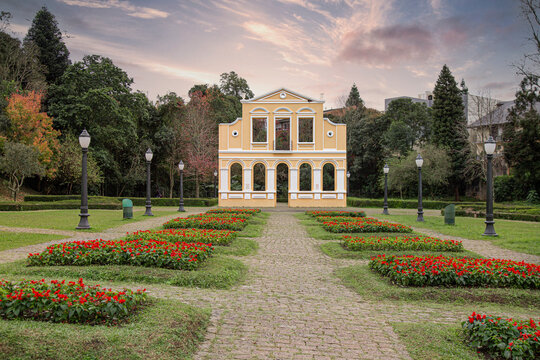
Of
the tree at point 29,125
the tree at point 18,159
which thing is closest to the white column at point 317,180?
the tree at point 18,159

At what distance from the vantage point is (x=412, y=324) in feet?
16.6

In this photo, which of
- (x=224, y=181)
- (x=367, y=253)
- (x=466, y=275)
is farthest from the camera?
(x=224, y=181)

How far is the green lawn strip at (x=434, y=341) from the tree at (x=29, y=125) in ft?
111

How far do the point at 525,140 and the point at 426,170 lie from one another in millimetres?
9239

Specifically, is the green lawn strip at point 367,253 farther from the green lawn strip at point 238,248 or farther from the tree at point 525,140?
the tree at point 525,140

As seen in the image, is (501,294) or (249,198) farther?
(249,198)

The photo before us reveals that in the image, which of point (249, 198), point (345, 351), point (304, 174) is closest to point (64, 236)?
point (345, 351)

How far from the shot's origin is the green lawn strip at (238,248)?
33.2ft

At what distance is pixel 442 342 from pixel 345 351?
1.12 metres

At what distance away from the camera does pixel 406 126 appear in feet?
152

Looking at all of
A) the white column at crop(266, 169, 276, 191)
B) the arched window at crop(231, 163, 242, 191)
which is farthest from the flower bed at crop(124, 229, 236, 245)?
the arched window at crop(231, 163, 242, 191)

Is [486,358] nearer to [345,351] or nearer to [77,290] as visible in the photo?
[345,351]

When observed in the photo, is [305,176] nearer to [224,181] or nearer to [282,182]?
[282,182]

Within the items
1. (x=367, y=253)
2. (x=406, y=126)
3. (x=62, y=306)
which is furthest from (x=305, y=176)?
(x=62, y=306)
